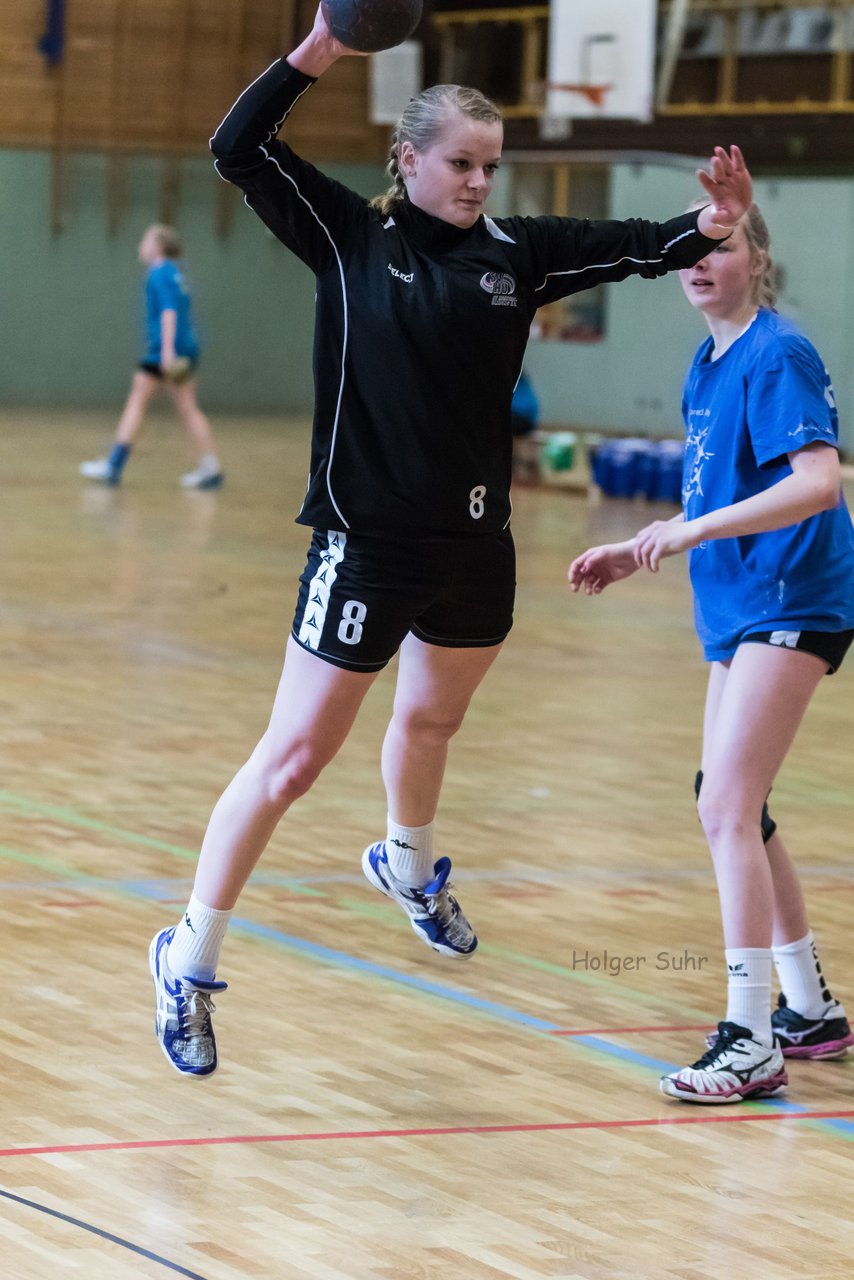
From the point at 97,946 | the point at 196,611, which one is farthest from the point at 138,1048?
the point at 196,611

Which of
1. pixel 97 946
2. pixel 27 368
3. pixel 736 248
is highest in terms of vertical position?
pixel 736 248

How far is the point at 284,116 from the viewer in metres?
3.82

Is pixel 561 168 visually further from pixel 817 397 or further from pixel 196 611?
pixel 817 397

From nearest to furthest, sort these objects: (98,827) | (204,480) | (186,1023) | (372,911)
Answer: (186,1023)
(372,911)
(98,827)
(204,480)

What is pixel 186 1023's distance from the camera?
155 inches

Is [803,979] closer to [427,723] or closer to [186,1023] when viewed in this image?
[427,723]

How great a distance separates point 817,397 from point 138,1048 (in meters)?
1.85

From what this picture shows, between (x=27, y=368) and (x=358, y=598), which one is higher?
(x=358, y=598)

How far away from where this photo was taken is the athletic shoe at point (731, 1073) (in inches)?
160

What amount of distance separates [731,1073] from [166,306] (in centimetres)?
1293

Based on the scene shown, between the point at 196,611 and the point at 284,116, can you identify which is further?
the point at 196,611

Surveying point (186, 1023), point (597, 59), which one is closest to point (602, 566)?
point (186, 1023)

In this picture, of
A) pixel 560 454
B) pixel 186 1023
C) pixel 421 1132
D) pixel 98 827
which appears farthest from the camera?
pixel 560 454

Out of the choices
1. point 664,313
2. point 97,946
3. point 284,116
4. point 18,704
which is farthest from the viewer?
point 664,313
